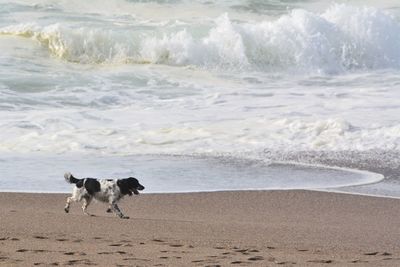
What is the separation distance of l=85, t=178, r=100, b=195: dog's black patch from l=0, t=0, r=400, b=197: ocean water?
134cm

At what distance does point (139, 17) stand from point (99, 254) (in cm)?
2058

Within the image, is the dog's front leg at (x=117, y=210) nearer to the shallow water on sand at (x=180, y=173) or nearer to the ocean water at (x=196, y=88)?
the shallow water on sand at (x=180, y=173)

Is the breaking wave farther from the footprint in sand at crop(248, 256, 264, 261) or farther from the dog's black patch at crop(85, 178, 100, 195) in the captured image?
the footprint in sand at crop(248, 256, 264, 261)

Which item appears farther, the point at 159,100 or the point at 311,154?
the point at 159,100

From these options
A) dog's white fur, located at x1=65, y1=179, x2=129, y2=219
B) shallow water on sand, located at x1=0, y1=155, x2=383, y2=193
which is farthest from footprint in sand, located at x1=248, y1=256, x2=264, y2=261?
shallow water on sand, located at x1=0, y1=155, x2=383, y2=193

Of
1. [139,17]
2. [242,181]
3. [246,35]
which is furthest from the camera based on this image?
[139,17]

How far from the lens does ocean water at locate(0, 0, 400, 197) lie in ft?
37.0

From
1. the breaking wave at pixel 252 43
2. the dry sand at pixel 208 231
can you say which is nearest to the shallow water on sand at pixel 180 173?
the dry sand at pixel 208 231

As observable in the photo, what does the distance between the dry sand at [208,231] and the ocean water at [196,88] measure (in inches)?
27.3

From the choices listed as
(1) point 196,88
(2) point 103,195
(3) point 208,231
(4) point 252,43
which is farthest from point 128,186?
(4) point 252,43

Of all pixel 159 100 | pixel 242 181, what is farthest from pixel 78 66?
pixel 242 181

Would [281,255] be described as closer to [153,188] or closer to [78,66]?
[153,188]

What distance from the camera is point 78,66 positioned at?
20688mm

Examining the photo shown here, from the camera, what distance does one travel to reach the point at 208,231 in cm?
723
